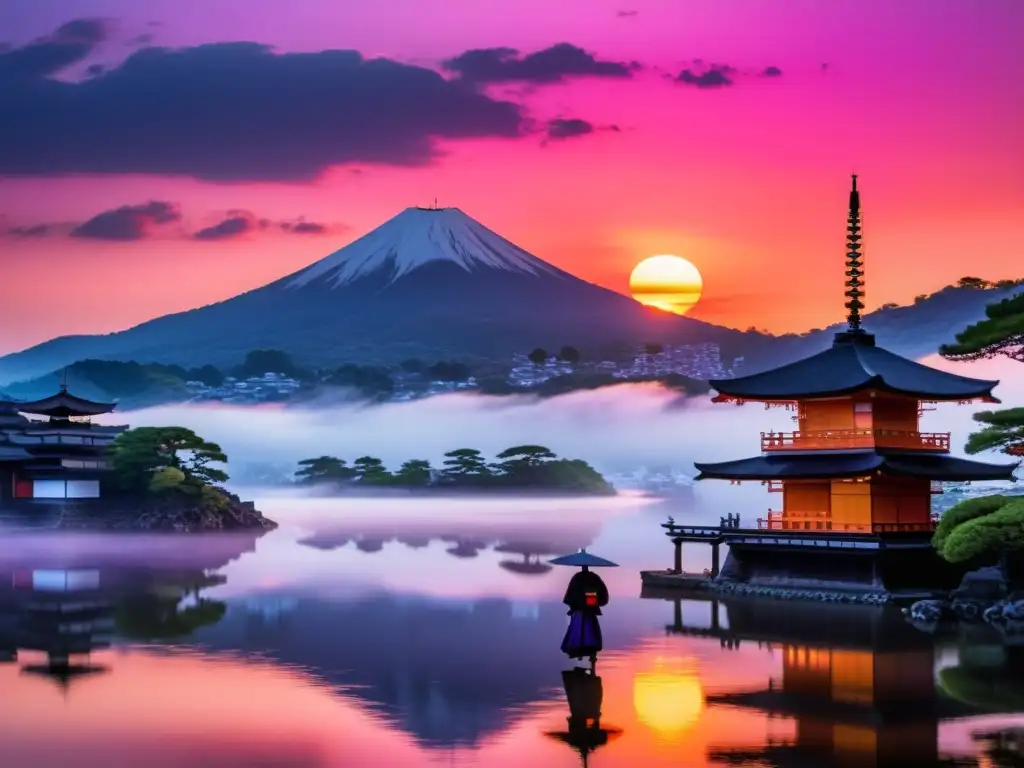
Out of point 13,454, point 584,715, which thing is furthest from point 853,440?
point 13,454

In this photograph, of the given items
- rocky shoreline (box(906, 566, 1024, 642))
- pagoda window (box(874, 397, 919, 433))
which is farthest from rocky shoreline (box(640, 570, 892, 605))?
pagoda window (box(874, 397, 919, 433))

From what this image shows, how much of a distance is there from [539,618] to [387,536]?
37.3m

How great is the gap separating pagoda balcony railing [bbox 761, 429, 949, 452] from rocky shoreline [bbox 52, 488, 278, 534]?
34.0 meters

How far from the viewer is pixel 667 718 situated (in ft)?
62.6

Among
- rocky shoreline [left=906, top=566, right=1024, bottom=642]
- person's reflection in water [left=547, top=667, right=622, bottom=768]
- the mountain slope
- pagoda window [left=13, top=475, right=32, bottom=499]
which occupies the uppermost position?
the mountain slope

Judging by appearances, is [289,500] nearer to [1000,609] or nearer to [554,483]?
[554,483]

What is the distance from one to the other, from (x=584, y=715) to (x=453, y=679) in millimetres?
3885

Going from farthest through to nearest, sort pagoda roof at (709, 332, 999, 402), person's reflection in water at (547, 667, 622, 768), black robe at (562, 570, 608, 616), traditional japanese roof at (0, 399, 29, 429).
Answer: traditional japanese roof at (0, 399, 29, 429) → pagoda roof at (709, 332, 999, 402) → black robe at (562, 570, 608, 616) → person's reflection in water at (547, 667, 622, 768)

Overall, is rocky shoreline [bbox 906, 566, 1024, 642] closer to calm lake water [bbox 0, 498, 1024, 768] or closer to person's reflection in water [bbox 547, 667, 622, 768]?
calm lake water [bbox 0, 498, 1024, 768]

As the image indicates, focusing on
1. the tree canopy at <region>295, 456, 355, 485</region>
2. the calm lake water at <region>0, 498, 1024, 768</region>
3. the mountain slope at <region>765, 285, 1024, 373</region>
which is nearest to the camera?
the calm lake water at <region>0, 498, 1024, 768</region>

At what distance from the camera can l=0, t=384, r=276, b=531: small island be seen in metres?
64.9

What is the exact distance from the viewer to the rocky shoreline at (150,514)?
64.9 metres

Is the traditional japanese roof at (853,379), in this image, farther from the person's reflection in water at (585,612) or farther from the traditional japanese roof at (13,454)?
the traditional japanese roof at (13,454)

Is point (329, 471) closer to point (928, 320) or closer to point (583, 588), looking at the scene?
point (928, 320)
